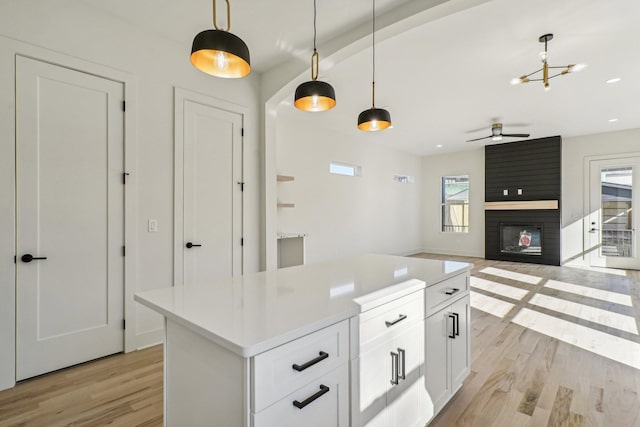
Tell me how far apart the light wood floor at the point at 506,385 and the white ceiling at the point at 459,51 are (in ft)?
9.68

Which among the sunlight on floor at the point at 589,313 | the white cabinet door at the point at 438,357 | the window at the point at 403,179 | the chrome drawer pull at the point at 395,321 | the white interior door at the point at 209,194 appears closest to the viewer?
the chrome drawer pull at the point at 395,321

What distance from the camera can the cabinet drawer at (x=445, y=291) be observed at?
1.76 m

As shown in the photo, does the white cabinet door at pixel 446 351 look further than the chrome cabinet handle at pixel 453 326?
No

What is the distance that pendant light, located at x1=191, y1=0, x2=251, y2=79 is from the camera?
1459mm

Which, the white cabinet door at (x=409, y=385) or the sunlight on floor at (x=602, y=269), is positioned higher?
the white cabinet door at (x=409, y=385)

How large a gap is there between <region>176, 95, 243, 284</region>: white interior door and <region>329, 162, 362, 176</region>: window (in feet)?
10.2

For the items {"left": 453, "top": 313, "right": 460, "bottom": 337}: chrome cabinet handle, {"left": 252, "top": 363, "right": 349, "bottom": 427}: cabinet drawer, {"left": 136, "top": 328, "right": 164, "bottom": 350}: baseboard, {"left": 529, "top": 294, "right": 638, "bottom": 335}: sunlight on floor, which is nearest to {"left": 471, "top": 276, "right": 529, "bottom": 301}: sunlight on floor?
{"left": 529, "top": 294, "right": 638, "bottom": 335}: sunlight on floor

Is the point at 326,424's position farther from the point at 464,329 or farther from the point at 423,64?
the point at 423,64

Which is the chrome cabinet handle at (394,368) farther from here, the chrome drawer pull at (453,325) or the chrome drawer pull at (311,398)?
the chrome drawer pull at (453,325)

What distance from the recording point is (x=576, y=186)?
7195mm

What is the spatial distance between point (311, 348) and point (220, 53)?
146 cm

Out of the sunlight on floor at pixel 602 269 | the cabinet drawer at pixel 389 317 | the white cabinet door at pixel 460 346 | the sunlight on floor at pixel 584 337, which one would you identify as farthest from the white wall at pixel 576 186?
the cabinet drawer at pixel 389 317

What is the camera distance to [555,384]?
2316mm

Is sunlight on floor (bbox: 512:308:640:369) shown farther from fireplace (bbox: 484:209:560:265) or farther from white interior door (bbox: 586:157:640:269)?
white interior door (bbox: 586:157:640:269)
